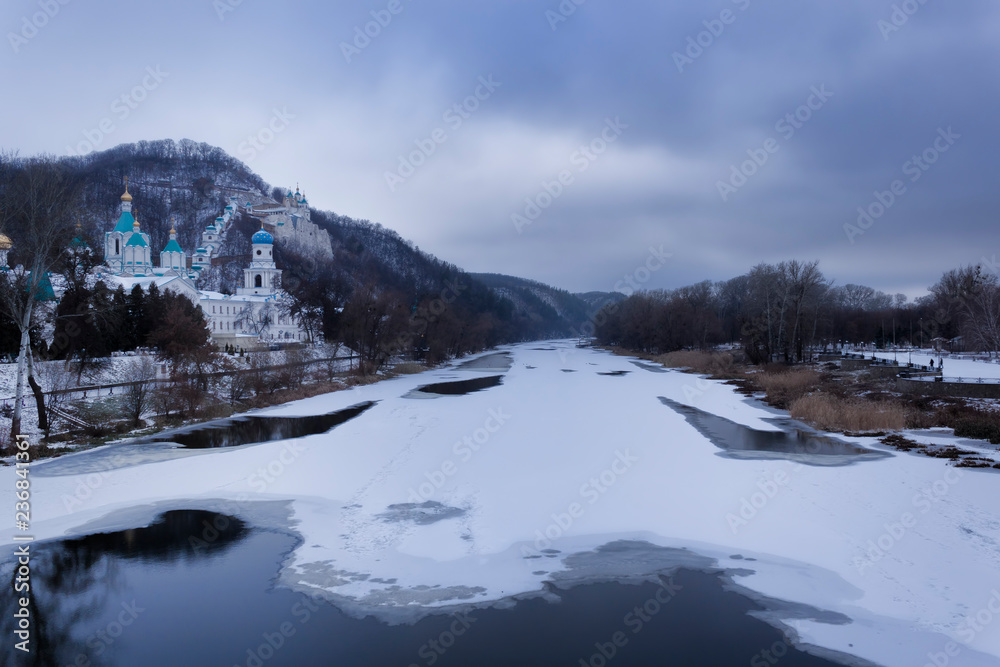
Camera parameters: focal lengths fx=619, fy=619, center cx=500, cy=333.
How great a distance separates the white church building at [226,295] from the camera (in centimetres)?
5984

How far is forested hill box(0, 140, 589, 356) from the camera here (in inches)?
2266

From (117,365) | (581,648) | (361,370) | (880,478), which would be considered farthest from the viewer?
(361,370)

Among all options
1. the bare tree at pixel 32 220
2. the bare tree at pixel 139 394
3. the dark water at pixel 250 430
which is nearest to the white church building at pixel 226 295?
the bare tree at pixel 139 394

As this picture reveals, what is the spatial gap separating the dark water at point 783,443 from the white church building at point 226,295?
46881mm

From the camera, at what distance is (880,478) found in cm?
1336

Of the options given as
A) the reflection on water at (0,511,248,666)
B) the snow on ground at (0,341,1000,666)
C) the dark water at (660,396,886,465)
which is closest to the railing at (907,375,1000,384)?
the dark water at (660,396,886,465)

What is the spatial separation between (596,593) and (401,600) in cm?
255

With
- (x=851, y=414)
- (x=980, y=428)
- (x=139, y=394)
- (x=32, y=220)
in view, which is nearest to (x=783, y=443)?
(x=851, y=414)

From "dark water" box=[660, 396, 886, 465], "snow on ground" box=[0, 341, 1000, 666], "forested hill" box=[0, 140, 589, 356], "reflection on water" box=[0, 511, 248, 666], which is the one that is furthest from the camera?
"forested hill" box=[0, 140, 589, 356]

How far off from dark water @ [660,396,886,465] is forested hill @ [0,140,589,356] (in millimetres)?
29346

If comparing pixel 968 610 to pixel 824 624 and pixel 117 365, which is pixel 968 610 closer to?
pixel 824 624

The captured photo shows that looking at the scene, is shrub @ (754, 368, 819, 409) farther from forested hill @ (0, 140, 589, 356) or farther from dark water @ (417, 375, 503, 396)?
forested hill @ (0, 140, 589, 356)

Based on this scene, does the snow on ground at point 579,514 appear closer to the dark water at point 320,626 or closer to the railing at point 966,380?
the dark water at point 320,626

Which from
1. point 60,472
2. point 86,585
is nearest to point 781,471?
point 86,585
